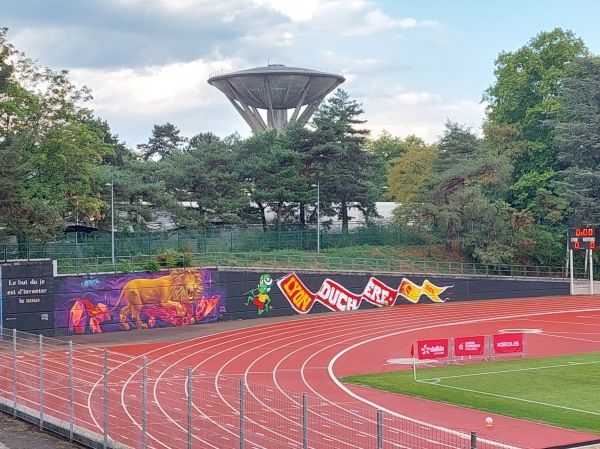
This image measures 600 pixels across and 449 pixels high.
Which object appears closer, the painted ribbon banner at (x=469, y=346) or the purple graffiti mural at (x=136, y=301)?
the painted ribbon banner at (x=469, y=346)

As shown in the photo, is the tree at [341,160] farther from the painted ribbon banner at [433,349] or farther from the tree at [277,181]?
the painted ribbon banner at [433,349]

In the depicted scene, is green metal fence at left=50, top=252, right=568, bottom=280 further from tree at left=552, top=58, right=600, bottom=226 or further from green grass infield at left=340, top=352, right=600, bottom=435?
green grass infield at left=340, top=352, right=600, bottom=435

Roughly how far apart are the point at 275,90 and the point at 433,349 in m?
53.2

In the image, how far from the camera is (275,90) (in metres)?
81.0

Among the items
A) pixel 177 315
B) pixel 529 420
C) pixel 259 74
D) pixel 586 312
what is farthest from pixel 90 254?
pixel 259 74

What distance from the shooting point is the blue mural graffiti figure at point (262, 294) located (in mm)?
45356

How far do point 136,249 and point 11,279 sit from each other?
39.7 ft

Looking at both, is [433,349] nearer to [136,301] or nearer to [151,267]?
[136,301]

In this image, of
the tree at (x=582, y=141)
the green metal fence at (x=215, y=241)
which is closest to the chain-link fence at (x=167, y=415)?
→ the green metal fence at (x=215, y=241)

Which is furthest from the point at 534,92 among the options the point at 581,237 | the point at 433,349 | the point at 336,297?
the point at 433,349

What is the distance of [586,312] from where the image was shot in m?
48.4

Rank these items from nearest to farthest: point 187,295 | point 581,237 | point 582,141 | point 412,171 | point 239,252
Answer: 1. point 187,295
2. point 239,252
3. point 581,237
4. point 582,141
5. point 412,171

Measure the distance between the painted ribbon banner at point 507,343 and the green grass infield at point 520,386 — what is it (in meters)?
0.88

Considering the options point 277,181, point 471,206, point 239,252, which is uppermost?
point 277,181
